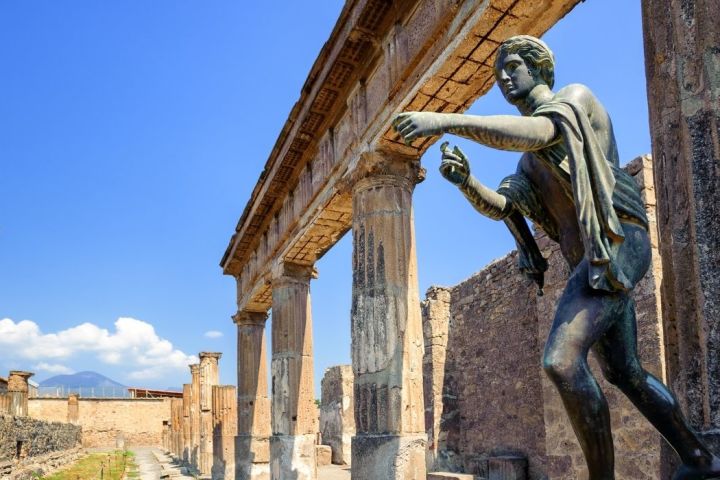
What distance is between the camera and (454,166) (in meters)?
3.27

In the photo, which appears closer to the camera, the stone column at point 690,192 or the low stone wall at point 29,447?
the stone column at point 690,192

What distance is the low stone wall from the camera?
1831cm

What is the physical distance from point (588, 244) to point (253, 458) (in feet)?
41.6

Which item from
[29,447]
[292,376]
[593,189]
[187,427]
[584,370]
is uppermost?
[593,189]

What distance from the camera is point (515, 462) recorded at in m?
12.9

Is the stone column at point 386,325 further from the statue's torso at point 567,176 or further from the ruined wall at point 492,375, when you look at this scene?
the ruined wall at point 492,375

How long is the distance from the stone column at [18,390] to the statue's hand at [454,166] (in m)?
28.6

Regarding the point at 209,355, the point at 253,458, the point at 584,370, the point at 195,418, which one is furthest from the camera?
the point at 195,418

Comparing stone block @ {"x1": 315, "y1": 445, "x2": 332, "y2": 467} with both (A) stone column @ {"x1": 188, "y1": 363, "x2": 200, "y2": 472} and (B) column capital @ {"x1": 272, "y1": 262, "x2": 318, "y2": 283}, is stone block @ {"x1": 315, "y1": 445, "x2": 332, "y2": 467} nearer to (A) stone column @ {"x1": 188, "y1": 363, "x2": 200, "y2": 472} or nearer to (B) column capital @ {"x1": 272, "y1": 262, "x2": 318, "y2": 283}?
(A) stone column @ {"x1": 188, "y1": 363, "x2": 200, "y2": 472}

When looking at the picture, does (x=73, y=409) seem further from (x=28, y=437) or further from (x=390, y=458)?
(x=390, y=458)

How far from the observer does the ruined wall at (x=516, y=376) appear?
852 cm

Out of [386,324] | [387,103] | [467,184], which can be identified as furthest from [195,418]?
[467,184]

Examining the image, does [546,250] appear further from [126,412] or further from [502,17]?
[126,412]

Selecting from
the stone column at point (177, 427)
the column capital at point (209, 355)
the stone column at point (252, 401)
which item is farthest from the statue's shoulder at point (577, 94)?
the stone column at point (177, 427)
